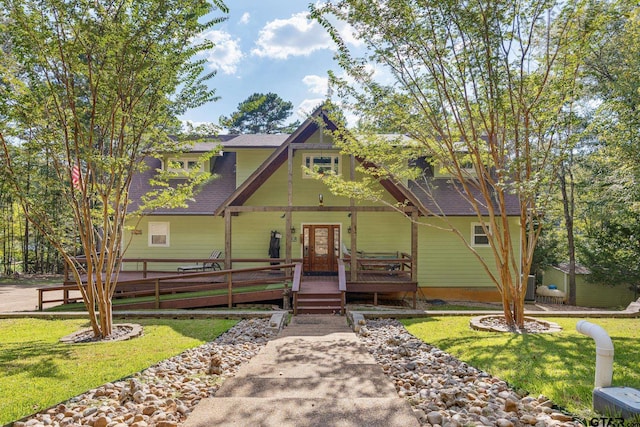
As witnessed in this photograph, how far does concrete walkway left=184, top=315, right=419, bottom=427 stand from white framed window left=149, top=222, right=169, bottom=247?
10.3 m

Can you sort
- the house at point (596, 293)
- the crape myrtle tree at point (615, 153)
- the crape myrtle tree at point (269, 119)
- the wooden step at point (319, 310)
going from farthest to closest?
the crape myrtle tree at point (269, 119), the house at point (596, 293), the wooden step at point (319, 310), the crape myrtle tree at point (615, 153)

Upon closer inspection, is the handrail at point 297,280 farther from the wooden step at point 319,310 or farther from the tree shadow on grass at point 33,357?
the tree shadow on grass at point 33,357

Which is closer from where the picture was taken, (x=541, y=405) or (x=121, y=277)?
(x=541, y=405)

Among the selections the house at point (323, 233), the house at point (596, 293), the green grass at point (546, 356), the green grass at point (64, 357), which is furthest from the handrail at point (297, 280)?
the house at point (596, 293)

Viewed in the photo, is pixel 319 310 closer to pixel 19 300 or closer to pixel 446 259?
pixel 446 259

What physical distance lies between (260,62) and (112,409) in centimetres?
1882

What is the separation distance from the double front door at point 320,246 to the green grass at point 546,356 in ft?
21.4

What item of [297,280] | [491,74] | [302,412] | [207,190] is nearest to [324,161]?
[207,190]

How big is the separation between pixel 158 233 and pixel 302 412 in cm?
1304

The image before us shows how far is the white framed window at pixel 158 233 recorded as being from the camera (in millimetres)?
14500

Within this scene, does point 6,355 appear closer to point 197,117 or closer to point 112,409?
point 112,409

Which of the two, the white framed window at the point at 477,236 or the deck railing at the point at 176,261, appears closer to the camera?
the deck railing at the point at 176,261

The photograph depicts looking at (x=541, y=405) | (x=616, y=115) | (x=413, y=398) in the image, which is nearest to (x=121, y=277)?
(x=413, y=398)

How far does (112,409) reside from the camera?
334 cm
